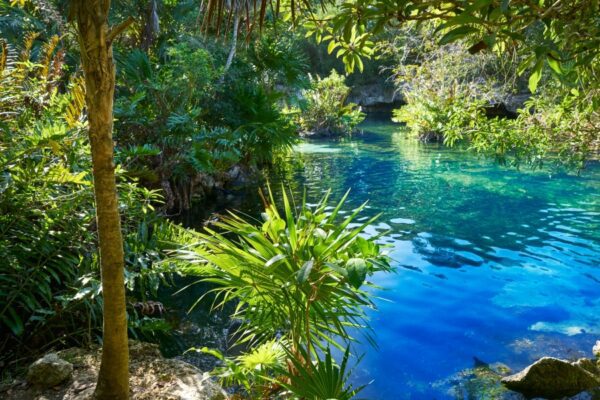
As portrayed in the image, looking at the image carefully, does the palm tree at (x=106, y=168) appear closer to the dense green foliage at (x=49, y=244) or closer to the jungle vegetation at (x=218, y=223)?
the jungle vegetation at (x=218, y=223)

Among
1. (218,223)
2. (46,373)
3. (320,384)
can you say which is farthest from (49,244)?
(320,384)

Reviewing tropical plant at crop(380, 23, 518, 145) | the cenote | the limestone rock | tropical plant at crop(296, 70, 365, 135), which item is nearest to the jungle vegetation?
the cenote

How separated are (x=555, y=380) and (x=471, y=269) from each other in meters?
3.15

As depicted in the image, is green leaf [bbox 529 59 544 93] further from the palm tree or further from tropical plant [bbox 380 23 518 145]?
tropical plant [bbox 380 23 518 145]

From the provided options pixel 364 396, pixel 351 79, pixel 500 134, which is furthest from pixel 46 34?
pixel 351 79

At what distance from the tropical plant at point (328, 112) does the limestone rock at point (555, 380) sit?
21.6m

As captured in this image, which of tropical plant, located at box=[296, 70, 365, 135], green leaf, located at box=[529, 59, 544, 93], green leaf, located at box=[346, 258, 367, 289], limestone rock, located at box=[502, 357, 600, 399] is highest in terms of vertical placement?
tropical plant, located at box=[296, 70, 365, 135]

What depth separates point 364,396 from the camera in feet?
13.1

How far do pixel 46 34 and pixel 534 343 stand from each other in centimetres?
1386

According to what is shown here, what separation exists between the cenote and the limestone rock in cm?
50

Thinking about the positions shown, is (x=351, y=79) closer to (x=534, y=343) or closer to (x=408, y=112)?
(x=408, y=112)

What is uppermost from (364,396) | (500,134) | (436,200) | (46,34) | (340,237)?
(46,34)

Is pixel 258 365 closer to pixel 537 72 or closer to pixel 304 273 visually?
pixel 304 273

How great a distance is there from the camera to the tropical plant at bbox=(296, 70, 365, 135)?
24.9m
